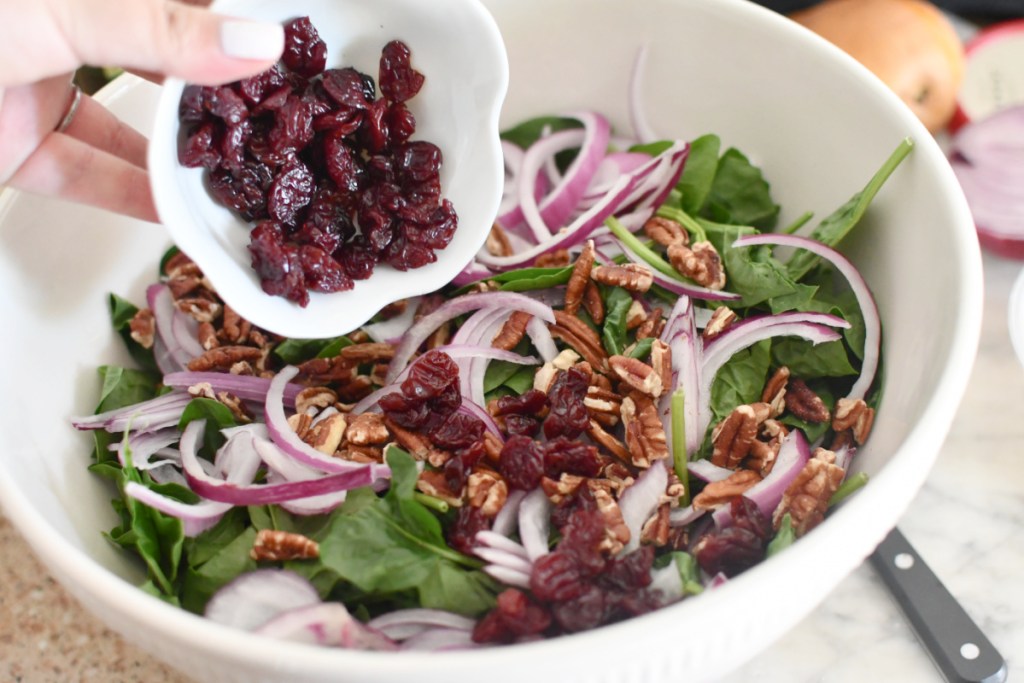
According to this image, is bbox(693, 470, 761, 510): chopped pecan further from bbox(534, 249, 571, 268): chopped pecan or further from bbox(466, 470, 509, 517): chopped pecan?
bbox(534, 249, 571, 268): chopped pecan

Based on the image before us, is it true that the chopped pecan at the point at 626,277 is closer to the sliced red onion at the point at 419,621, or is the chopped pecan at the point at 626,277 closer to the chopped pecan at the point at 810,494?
the chopped pecan at the point at 810,494

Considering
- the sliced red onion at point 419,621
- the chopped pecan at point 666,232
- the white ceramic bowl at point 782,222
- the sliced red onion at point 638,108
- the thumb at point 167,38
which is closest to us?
the white ceramic bowl at point 782,222

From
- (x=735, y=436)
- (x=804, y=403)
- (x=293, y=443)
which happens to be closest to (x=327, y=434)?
(x=293, y=443)

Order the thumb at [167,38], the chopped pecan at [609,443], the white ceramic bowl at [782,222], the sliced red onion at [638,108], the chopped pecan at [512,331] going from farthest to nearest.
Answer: the sliced red onion at [638,108], the chopped pecan at [512,331], the chopped pecan at [609,443], the thumb at [167,38], the white ceramic bowl at [782,222]

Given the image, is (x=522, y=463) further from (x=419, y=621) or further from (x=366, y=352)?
(x=366, y=352)

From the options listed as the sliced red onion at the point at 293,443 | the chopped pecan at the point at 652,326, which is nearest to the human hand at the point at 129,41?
the sliced red onion at the point at 293,443

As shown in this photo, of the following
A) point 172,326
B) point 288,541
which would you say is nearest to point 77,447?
point 172,326

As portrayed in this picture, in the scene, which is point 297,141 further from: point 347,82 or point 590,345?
point 590,345
